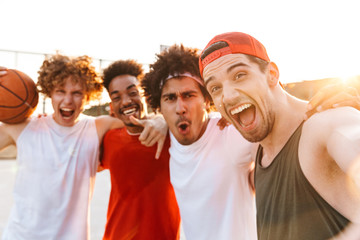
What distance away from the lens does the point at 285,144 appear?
155 cm

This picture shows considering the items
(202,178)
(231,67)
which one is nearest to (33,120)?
(202,178)

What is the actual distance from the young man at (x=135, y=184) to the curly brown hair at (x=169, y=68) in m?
0.18

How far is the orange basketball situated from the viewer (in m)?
2.77

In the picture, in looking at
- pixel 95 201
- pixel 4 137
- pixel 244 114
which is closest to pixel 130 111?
pixel 4 137

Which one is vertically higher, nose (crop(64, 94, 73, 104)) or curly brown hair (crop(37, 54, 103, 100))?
curly brown hair (crop(37, 54, 103, 100))

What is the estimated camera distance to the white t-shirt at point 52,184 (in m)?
2.66

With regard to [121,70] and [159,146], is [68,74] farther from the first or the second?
[159,146]

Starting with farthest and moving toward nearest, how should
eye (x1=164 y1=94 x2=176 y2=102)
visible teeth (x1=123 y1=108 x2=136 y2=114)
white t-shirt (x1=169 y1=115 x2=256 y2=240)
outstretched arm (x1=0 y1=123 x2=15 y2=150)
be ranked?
1. visible teeth (x1=123 y1=108 x2=136 y2=114)
2. outstretched arm (x1=0 y1=123 x2=15 y2=150)
3. eye (x1=164 y1=94 x2=176 y2=102)
4. white t-shirt (x1=169 y1=115 x2=256 y2=240)

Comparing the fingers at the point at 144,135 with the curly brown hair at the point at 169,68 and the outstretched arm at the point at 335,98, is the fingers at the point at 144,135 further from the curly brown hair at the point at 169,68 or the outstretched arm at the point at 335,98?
the outstretched arm at the point at 335,98

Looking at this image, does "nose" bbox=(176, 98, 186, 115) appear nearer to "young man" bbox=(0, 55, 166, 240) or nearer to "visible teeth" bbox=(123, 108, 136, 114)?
"visible teeth" bbox=(123, 108, 136, 114)

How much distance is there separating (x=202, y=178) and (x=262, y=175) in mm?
680

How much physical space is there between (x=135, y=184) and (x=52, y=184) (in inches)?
30.8

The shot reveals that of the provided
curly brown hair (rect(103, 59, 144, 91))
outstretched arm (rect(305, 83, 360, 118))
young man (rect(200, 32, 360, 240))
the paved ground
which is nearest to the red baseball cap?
young man (rect(200, 32, 360, 240))

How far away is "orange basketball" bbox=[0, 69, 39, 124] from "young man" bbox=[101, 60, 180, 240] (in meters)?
0.84
